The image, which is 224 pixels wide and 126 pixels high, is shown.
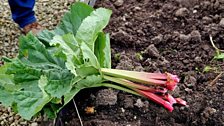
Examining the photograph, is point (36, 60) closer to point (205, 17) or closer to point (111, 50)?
point (111, 50)

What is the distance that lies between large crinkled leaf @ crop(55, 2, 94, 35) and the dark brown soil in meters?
0.33

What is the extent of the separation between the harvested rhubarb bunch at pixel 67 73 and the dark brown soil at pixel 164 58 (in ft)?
0.23

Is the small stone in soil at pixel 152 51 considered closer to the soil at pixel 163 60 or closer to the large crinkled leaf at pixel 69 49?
the soil at pixel 163 60

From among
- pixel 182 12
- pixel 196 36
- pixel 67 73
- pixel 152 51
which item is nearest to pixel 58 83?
pixel 67 73

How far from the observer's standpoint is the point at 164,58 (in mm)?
2926

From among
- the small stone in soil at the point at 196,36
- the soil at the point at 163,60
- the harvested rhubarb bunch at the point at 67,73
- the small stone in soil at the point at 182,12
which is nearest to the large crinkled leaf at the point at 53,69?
the harvested rhubarb bunch at the point at 67,73

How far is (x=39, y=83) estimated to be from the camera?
2297mm

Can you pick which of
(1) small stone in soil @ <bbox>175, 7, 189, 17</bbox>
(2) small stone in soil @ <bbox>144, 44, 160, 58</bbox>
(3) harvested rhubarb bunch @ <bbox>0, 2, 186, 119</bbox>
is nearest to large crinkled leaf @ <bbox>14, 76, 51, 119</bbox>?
(3) harvested rhubarb bunch @ <bbox>0, 2, 186, 119</bbox>

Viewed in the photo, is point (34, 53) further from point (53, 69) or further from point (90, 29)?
point (90, 29)

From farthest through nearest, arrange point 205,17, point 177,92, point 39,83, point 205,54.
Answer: point 205,17 < point 205,54 < point 177,92 < point 39,83

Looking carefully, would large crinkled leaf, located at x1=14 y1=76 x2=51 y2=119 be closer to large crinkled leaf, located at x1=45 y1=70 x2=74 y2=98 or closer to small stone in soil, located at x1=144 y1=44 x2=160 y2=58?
large crinkled leaf, located at x1=45 y1=70 x2=74 y2=98

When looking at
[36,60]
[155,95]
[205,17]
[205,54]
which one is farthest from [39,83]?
[205,17]

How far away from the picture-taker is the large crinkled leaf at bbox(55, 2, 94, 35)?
8.67 ft

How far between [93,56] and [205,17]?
38.2 inches
